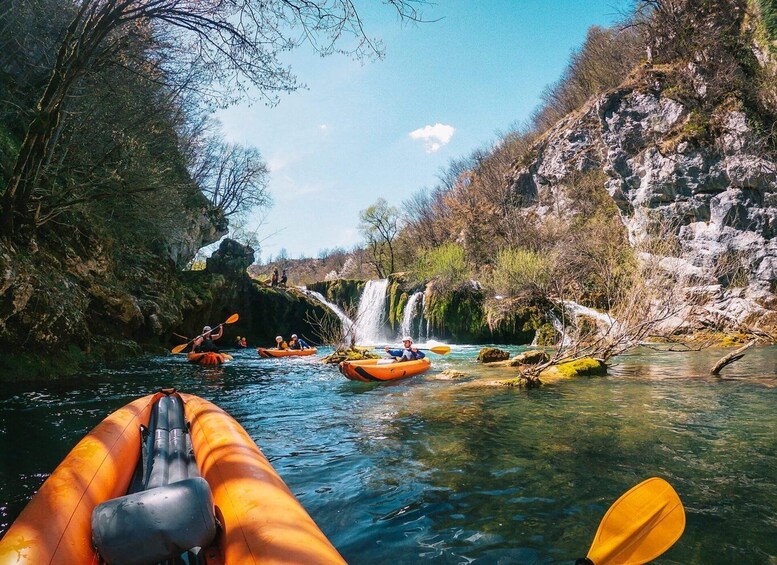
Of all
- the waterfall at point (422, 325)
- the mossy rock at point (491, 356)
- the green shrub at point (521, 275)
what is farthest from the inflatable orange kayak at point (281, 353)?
the green shrub at point (521, 275)

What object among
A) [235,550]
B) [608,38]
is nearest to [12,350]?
[235,550]

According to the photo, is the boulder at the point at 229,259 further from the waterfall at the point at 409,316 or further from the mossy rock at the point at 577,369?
the mossy rock at the point at 577,369

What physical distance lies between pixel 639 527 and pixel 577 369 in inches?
304

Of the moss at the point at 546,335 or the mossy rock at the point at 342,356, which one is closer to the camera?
the mossy rock at the point at 342,356

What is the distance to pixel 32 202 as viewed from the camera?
8.29 meters


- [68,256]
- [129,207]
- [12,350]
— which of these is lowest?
[12,350]

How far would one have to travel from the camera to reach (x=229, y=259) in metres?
22.0

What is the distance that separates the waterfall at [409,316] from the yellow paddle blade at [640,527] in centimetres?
1964

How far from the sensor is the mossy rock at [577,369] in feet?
29.9

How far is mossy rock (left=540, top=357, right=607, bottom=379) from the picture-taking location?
29.9 ft

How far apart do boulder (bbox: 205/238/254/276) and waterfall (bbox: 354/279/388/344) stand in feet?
20.6

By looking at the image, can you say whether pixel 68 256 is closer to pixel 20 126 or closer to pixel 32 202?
pixel 32 202

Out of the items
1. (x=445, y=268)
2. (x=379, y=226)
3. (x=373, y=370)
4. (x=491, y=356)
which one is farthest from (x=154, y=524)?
(x=379, y=226)

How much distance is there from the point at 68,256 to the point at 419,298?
1470 centimetres
